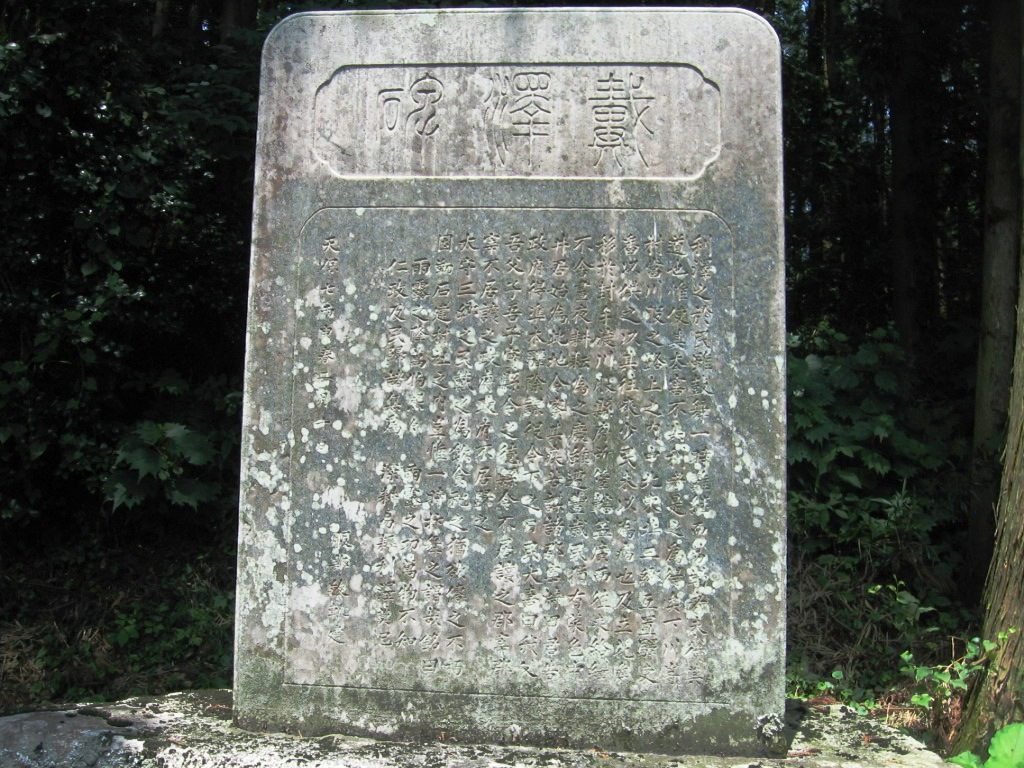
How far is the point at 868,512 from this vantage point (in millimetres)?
4848

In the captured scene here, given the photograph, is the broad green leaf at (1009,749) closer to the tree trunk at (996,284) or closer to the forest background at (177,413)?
the forest background at (177,413)

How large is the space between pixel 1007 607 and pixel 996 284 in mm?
2240

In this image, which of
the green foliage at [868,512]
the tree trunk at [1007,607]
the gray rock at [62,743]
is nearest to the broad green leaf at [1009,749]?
the tree trunk at [1007,607]

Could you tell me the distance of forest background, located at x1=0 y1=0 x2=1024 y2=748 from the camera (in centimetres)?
442

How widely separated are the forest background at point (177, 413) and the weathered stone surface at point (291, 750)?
1473 mm

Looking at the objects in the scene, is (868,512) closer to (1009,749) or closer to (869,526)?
(869,526)

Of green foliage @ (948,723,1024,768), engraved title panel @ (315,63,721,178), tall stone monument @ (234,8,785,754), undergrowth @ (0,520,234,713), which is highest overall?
engraved title panel @ (315,63,721,178)

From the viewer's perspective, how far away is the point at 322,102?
2.67 meters

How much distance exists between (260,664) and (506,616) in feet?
2.33

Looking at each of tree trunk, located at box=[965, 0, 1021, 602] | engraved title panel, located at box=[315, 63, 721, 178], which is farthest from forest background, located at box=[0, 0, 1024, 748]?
engraved title panel, located at box=[315, 63, 721, 178]

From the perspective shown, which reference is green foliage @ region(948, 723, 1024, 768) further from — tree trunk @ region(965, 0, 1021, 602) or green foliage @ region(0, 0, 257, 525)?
green foliage @ region(0, 0, 257, 525)

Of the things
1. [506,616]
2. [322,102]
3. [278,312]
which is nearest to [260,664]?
[506,616]

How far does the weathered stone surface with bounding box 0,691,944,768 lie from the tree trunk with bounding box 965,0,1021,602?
2.36 meters

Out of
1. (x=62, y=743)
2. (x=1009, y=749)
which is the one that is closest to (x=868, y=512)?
(x=1009, y=749)
